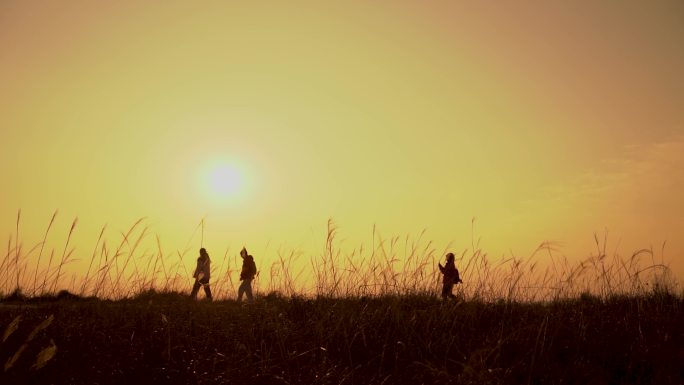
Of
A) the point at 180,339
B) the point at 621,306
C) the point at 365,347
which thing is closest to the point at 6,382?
the point at 180,339

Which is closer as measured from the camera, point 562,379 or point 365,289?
point 562,379

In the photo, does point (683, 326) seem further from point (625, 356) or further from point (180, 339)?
point (180, 339)

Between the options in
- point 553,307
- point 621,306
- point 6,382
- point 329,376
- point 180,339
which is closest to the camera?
point 6,382

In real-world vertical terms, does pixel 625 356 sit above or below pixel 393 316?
below

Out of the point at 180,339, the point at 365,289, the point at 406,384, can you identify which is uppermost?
the point at 365,289

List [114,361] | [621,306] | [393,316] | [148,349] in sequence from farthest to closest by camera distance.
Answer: [621,306]
[393,316]
[148,349]
[114,361]

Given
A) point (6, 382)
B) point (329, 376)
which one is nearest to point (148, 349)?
point (6, 382)

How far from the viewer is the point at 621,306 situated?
27.6 feet

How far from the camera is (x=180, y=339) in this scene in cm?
562

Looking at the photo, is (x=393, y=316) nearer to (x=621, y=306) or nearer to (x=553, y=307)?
(x=553, y=307)

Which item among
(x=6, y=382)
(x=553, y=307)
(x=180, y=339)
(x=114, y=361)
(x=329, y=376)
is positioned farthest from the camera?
(x=553, y=307)

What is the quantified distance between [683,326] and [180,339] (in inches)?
242

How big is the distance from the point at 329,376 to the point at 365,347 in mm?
994

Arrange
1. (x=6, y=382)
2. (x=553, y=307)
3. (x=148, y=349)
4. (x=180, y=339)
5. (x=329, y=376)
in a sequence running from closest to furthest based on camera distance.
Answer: (x=6, y=382) < (x=329, y=376) < (x=148, y=349) < (x=180, y=339) < (x=553, y=307)
